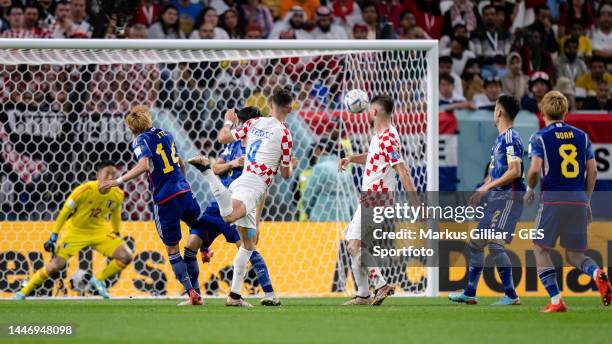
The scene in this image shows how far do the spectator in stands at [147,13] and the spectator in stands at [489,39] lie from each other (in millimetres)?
5083

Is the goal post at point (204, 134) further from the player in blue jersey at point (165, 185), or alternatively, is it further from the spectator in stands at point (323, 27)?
the spectator in stands at point (323, 27)

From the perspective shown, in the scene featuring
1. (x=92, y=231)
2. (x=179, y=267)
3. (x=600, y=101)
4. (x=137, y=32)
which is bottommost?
(x=179, y=267)

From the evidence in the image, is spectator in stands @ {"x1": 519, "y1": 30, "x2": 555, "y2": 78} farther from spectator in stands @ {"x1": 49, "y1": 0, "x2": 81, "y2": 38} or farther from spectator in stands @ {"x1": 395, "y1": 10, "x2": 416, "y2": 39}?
spectator in stands @ {"x1": 49, "y1": 0, "x2": 81, "y2": 38}

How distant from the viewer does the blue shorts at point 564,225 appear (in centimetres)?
938

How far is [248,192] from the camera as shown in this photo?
1009 cm

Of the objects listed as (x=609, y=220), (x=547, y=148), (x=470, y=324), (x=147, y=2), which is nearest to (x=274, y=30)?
(x=147, y=2)

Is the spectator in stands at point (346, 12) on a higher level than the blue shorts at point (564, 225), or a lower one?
higher

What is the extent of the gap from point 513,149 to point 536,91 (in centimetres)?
638

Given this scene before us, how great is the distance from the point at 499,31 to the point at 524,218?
200 inches

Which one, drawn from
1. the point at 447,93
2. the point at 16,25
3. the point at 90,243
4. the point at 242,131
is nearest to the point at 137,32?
the point at 16,25

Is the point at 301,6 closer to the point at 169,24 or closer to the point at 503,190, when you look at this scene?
the point at 169,24

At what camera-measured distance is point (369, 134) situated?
531 inches

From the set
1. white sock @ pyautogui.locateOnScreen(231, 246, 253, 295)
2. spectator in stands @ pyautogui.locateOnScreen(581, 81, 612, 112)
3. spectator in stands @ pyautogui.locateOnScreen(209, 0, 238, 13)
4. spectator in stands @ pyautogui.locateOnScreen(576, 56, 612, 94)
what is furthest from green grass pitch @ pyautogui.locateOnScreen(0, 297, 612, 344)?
spectator in stands @ pyautogui.locateOnScreen(576, 56, 612, 94)

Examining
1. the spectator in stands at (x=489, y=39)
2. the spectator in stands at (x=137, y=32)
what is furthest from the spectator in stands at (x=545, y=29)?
the spectator in stands at (x=137, y=32)
